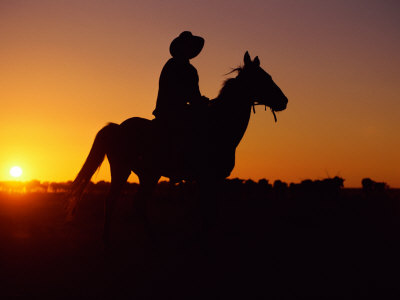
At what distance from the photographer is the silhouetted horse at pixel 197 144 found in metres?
6.49

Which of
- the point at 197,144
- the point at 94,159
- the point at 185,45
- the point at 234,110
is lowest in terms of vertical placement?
the point at 94,159

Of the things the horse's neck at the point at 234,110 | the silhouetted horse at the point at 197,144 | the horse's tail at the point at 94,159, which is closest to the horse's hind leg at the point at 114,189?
the silhouetted horse at the point at 197,144

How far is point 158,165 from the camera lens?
713cm

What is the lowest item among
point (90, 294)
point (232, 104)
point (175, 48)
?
point (90, 294)

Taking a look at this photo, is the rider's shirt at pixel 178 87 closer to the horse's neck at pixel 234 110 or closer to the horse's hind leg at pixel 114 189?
the horse's neck at pixel 234 110

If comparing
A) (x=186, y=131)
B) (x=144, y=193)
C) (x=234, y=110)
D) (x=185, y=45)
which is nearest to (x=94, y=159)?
(x=144, y=193)

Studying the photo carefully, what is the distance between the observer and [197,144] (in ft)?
21.5

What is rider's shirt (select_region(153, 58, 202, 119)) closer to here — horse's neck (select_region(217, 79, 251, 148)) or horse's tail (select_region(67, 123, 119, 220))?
horse's neck (select_region(217, 79, 251, 148))

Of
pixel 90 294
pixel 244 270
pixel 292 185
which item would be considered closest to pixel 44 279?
pixel 90 294

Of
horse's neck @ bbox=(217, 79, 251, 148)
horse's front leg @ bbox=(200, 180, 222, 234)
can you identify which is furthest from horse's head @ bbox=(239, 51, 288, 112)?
horse's front leg @ bbox=(200, 180, 222, 234)

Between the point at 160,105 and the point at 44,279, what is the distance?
355 centimetres

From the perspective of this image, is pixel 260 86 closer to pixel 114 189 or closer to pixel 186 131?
pixel 186 131

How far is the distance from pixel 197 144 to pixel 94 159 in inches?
88.3

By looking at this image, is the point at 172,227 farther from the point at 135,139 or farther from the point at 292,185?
the point at 292,185
